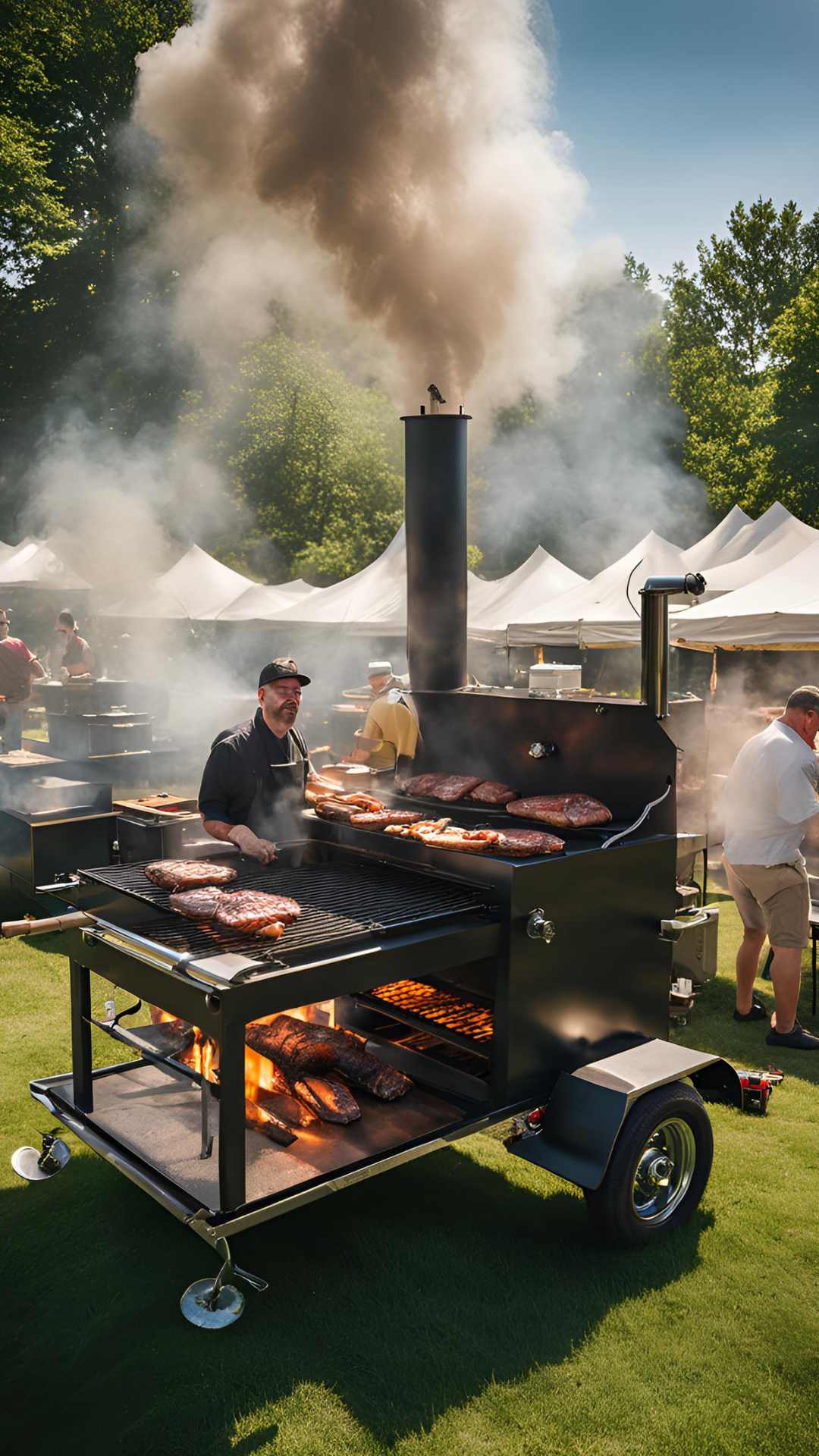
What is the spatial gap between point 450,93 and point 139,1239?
588cm

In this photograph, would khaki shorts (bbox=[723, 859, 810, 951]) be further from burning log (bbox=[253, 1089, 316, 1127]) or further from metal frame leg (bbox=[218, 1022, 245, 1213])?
metal frame leg (bbox=[218, 1022, 245, 1213])

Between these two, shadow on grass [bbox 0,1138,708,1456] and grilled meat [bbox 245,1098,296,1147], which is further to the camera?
grilled meat [bbox 245,1098,296,1147]

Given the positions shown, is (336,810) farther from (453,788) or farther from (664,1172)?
(664,1172)

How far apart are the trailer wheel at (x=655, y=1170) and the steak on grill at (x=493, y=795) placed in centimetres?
135

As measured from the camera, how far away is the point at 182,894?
10.8 ft

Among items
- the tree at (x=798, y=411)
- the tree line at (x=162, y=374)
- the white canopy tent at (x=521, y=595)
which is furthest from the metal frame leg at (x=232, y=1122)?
the tree at (x=798, y=411)

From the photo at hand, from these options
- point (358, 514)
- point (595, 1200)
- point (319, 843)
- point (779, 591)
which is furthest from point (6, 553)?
point (595, 1200)

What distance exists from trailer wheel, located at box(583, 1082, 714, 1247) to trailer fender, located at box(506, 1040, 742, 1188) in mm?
75

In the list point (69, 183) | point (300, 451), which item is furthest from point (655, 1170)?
point (69, 183)

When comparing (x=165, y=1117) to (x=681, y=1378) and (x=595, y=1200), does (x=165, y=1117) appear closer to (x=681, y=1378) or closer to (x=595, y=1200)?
(x=595, y=1200)

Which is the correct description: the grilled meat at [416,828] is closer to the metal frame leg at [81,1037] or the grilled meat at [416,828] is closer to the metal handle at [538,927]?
the metal handle at [538,927]

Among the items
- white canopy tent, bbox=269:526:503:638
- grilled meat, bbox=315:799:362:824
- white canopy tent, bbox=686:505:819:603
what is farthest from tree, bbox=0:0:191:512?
grilled meat, bbox=315:799:362:824

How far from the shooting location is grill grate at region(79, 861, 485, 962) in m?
2.98

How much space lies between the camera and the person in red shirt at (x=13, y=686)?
32.7 feet
